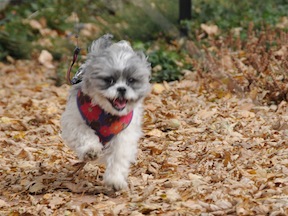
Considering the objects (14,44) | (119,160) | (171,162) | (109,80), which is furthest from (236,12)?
(109,80)

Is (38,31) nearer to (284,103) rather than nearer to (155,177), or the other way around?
(284,103)

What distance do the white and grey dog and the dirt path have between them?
34cm

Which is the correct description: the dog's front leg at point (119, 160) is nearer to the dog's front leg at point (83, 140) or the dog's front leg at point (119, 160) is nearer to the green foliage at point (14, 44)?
the dog's front leg at point (83, 140)

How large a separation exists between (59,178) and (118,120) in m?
1.00

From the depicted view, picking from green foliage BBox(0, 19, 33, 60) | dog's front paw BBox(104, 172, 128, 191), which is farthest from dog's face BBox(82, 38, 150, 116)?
green foliage BBox(0, 19, 33, 60)

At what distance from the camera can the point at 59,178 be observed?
6.10m

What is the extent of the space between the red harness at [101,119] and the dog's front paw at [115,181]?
302mm

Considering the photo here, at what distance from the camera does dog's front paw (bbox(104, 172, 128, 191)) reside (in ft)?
17.9

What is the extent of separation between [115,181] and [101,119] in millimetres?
516

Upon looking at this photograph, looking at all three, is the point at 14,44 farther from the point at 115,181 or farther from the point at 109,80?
the point at 109,80

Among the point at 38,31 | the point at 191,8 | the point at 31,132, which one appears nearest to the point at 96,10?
the point at 38,31

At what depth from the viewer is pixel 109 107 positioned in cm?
534

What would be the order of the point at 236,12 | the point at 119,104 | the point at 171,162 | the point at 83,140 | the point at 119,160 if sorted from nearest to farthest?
the point at 119,104 < the point at 83,140 < the point at 119,160 < the point at 171,162 < the point at 236,12

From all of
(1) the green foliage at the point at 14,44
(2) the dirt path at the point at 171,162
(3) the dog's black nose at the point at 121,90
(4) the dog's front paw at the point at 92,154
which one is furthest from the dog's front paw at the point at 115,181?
(1) the green foliage at the point at 14,44
